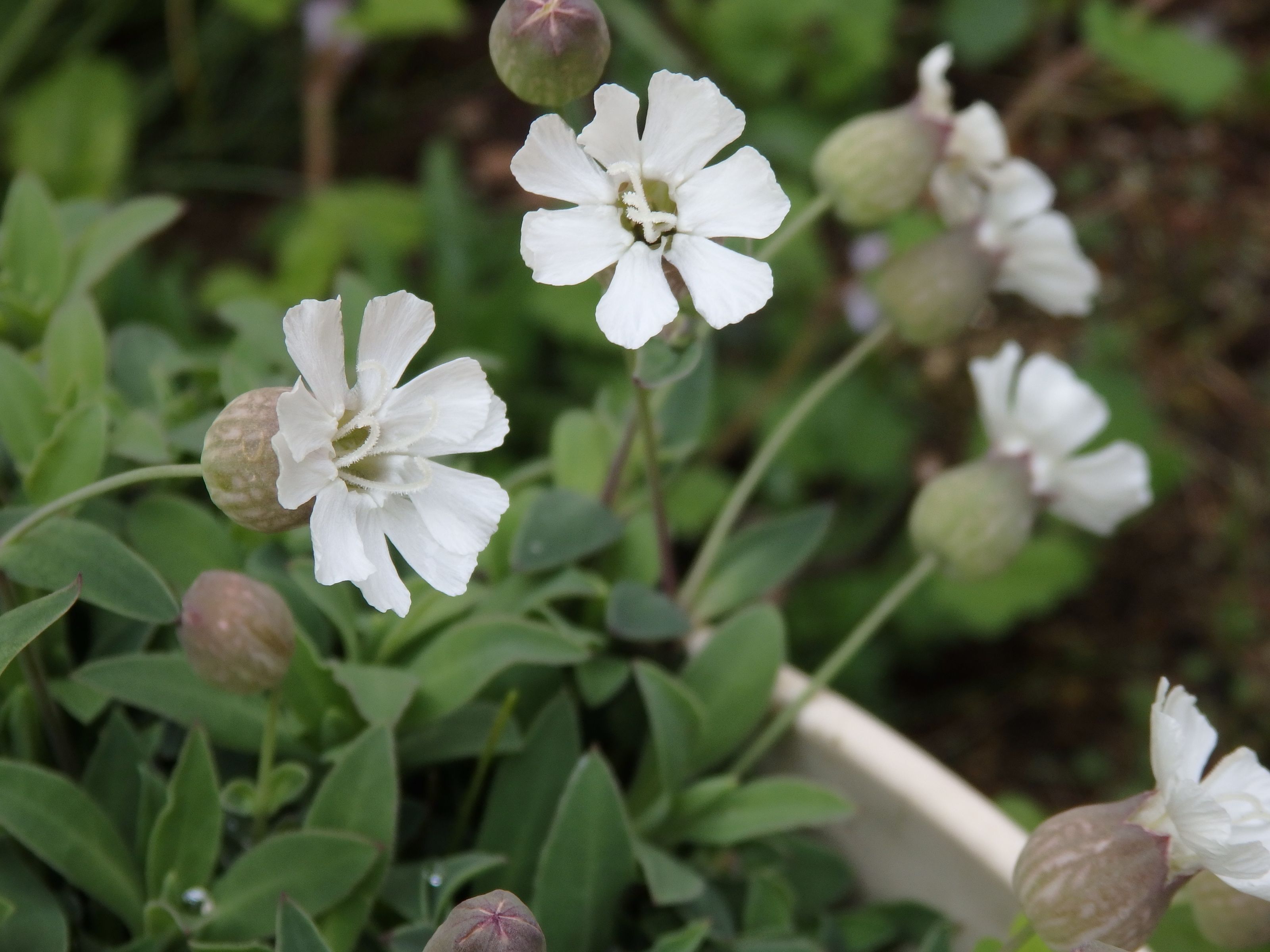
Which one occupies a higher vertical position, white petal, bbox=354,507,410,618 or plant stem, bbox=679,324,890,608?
white petal, bbox=354,507,410,618

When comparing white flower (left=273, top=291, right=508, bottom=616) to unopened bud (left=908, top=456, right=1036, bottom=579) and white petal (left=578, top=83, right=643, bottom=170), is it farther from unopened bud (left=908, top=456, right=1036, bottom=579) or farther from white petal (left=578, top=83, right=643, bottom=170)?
unopened bud (left=908, top=456, right=1036, bottom=579)

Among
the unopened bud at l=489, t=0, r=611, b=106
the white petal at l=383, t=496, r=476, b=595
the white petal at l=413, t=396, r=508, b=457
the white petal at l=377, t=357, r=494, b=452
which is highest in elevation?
the unopened bud at l=489, t=0, r=611, b=106

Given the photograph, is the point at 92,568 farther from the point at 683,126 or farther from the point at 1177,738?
the point at 1177,738

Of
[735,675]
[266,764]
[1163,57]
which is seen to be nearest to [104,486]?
[266,764]

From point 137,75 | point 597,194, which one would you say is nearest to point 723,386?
point 597,194

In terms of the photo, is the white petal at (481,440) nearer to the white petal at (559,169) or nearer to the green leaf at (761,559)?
the white petal at (559,169)

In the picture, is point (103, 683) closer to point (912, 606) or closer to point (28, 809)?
point (28, 809)

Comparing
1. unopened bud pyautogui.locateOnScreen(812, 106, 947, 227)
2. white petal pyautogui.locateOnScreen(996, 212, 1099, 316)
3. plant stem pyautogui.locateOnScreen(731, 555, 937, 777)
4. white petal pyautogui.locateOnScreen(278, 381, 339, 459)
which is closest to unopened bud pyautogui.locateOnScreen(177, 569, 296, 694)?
white petal pyautogui.locateOnScreen(278, 381, 339, 459)
